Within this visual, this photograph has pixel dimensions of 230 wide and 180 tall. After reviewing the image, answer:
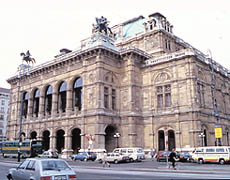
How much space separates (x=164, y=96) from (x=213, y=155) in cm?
1503

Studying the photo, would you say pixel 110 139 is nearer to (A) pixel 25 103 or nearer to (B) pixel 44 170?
(A) pixel 25 103

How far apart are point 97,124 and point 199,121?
51.9 ft

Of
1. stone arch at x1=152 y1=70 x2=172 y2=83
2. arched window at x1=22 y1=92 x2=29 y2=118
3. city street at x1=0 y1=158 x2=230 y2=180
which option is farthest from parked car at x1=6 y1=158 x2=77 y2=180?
arched window at x1=22 y1=92 x2=29 y2=118

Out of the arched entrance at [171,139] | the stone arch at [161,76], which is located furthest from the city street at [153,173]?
the stone arch at [161,76]

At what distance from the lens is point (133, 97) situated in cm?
4359

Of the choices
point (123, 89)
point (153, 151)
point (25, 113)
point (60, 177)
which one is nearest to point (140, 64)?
point (123, 89)

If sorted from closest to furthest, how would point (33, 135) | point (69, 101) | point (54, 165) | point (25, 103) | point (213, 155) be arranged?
point (54, 165) < point (213, 155) < point (69, 101) < point (33, 135) < point (25, 103)

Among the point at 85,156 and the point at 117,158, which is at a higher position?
the point at 117,158

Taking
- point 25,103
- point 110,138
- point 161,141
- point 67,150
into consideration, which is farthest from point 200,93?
point 25,103

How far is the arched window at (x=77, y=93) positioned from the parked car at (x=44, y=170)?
34.7 m

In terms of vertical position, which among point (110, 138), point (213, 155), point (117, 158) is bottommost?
point (117, 158)

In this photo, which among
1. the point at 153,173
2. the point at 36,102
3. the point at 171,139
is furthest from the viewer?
the point at 36,102

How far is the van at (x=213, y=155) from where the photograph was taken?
28688 millimetres

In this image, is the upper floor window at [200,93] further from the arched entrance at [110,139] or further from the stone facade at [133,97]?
the arched entrance at [110,139]
